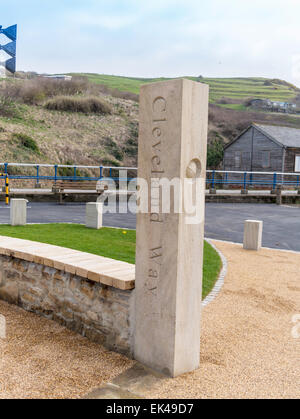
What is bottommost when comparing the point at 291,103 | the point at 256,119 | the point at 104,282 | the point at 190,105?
the point at 104,282

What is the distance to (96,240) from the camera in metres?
9.54

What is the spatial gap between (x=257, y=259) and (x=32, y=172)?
72.9 feet

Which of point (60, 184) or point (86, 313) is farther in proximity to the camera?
point (60, 184)

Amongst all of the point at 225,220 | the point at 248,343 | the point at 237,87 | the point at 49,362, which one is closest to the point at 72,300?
the point at 49,362

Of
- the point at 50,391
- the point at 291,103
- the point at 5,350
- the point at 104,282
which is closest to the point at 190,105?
the point at 104,282

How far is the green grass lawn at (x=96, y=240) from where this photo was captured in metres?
7.84

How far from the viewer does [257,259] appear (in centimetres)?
891

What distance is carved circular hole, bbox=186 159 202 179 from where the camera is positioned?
3570 mm

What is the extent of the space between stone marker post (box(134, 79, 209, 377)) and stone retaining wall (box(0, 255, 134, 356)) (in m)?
0.23

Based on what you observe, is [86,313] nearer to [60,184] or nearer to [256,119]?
[60,184]

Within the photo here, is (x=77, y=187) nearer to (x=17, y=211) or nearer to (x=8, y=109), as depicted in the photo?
(x=17, y=211)

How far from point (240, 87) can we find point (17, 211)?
83.8 metres

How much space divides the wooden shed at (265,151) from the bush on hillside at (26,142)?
1864 cm

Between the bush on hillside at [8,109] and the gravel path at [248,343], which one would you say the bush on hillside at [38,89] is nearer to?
the bush on hillside at [8,109]
